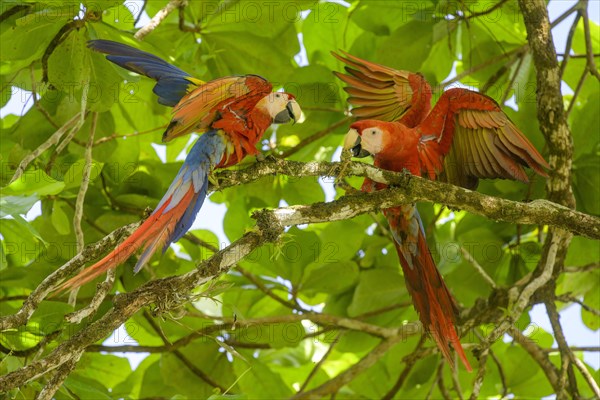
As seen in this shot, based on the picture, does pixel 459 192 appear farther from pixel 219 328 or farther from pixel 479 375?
pixel 219 328

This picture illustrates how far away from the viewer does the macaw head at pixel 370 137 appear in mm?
2420

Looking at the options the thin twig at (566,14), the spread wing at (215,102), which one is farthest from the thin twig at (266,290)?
the thin twig at (566,14)

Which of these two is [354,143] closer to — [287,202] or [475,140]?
[475,140]

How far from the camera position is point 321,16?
336cm

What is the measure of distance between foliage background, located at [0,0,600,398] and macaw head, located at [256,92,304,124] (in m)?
0.48

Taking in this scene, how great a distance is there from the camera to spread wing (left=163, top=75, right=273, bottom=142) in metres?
2.30

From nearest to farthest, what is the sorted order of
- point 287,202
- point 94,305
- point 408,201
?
point 94,305 < point 408,201 < point 287,202

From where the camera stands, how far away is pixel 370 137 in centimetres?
243

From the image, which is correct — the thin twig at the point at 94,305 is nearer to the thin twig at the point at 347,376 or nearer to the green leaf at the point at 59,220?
the green leaf at the point at 59,220

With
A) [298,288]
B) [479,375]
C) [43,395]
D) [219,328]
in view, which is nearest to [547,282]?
[479,375]

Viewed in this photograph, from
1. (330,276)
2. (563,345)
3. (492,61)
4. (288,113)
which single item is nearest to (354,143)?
(288,113)

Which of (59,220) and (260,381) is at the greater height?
(59,220)

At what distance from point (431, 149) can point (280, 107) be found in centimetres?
54

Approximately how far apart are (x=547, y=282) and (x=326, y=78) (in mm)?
1242
